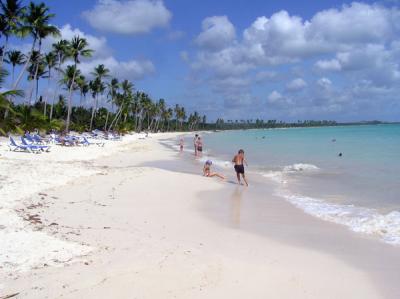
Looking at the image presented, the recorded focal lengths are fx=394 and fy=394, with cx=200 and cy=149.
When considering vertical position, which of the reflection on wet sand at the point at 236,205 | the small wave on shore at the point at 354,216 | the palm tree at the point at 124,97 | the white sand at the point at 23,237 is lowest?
the reflection on wet sand at the point at 236,205

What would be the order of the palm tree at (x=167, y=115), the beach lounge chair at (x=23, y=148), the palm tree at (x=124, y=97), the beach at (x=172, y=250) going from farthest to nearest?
the palm tree at (x=167, y=115)
the palm tree at (x=124, y=97)
the beach lounge chair at (x=23, y=148)
the beach at (x=172, y=250)

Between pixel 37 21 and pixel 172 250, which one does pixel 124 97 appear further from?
pixel 172 250

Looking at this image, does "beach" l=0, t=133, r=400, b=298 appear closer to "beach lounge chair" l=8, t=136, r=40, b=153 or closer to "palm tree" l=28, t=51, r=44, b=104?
"beach lounge chair" l=8, t=136, r=40, b=153

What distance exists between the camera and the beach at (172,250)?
15.7ft

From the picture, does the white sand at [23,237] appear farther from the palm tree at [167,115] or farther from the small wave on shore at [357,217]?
the palm tree at [167,115]

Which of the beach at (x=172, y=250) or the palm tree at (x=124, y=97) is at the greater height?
the palm tree at (x=124, y=97)

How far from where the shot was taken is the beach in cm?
479

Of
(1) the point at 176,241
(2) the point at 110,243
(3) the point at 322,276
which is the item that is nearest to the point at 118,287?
(2) the point at 110,243

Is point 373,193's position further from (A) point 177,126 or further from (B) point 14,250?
(A) point 177,126

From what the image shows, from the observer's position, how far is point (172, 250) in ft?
20.2

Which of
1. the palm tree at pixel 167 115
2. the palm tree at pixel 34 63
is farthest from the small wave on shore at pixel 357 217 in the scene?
the palm tree at pixel 167 115

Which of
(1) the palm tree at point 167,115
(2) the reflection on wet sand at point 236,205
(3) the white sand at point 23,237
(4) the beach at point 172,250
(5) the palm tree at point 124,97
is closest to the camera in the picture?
(4) the beach at point 172,250

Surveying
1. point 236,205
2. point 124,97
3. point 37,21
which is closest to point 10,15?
point 37,21

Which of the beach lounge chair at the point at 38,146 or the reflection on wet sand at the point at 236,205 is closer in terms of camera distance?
the reflection on wet sand at the point at 236,205
